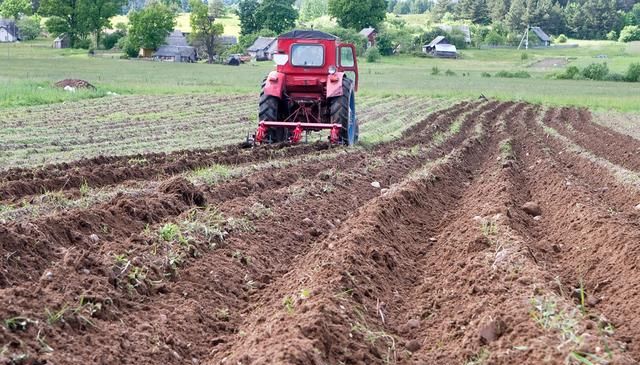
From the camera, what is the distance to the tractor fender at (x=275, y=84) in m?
16.8

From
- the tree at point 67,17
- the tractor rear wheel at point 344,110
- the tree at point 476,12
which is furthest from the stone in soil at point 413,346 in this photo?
the tree at point 476,12

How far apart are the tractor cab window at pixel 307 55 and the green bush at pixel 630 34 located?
100651 mm

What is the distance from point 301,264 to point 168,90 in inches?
1314

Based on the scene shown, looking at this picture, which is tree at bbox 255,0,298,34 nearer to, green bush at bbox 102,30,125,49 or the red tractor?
green bush at bbox 102,30,125,49

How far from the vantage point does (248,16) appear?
101 meters

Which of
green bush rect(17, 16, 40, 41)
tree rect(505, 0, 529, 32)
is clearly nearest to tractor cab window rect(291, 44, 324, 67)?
green bush rect(17, 16, 40, 41)

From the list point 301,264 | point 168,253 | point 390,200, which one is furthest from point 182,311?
point 390,200

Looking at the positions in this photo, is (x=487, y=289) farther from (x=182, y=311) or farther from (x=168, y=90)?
(x=168, y=90)

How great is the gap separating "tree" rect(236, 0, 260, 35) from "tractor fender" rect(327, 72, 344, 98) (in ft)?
281

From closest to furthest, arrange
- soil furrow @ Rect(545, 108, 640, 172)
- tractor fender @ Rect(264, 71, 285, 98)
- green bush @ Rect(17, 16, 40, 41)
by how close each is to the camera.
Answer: tractor fender @ Rect(264, 71, 285, 98), soil furrow @ Rect(545, 108, 640, 172), green bush @ Rect(17, 16, 40, 41)

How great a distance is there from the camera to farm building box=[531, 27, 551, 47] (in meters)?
110

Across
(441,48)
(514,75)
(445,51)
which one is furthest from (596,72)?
(441,48)

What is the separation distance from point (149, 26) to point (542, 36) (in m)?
53.5

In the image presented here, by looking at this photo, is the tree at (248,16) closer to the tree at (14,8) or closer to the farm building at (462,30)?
the farm building at (462,30)
